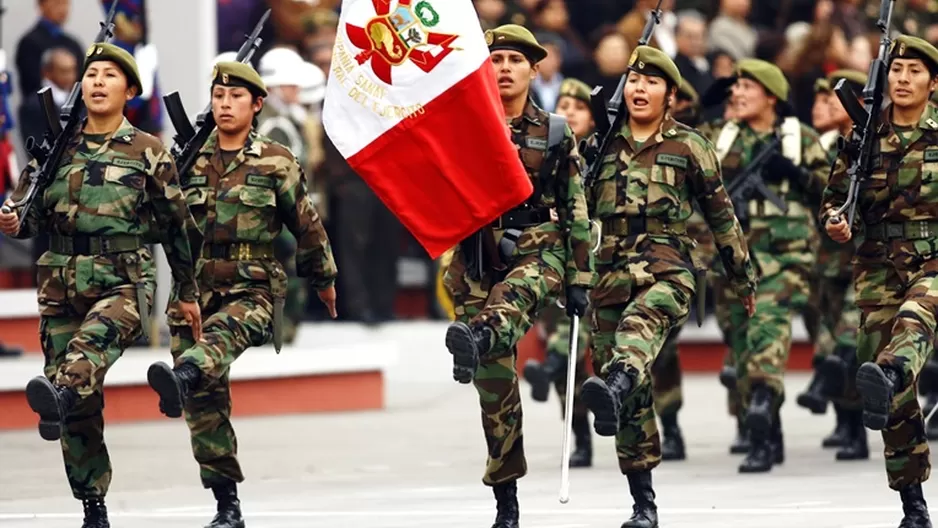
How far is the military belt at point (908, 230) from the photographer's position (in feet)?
37.8

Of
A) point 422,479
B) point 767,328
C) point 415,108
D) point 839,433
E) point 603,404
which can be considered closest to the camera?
point 603,404

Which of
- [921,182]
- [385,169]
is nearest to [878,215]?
[921,182]

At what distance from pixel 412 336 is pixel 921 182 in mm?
10531

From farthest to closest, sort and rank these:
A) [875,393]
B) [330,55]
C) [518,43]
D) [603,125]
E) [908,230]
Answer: [330,55], [603,125], [518,43], [908,230], [875,393]

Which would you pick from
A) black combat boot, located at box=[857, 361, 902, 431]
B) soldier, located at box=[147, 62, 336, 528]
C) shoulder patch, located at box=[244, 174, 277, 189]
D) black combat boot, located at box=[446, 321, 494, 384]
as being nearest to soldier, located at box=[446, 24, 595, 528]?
black combat boot, located at box=[446, 321, 494, 384]

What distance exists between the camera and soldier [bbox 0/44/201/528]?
1159cm

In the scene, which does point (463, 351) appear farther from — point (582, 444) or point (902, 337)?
point (582, 444)

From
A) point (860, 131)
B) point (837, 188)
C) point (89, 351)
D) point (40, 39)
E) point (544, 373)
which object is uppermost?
point (40, 39)

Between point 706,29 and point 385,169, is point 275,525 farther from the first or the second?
point 706,29

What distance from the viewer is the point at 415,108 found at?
12125 millimetres

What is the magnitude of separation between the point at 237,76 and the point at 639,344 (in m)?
2.41

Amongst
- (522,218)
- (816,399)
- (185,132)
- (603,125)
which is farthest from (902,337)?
(816,399)

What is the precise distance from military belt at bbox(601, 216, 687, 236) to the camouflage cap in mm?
3243

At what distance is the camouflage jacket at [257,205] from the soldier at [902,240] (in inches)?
99.0
